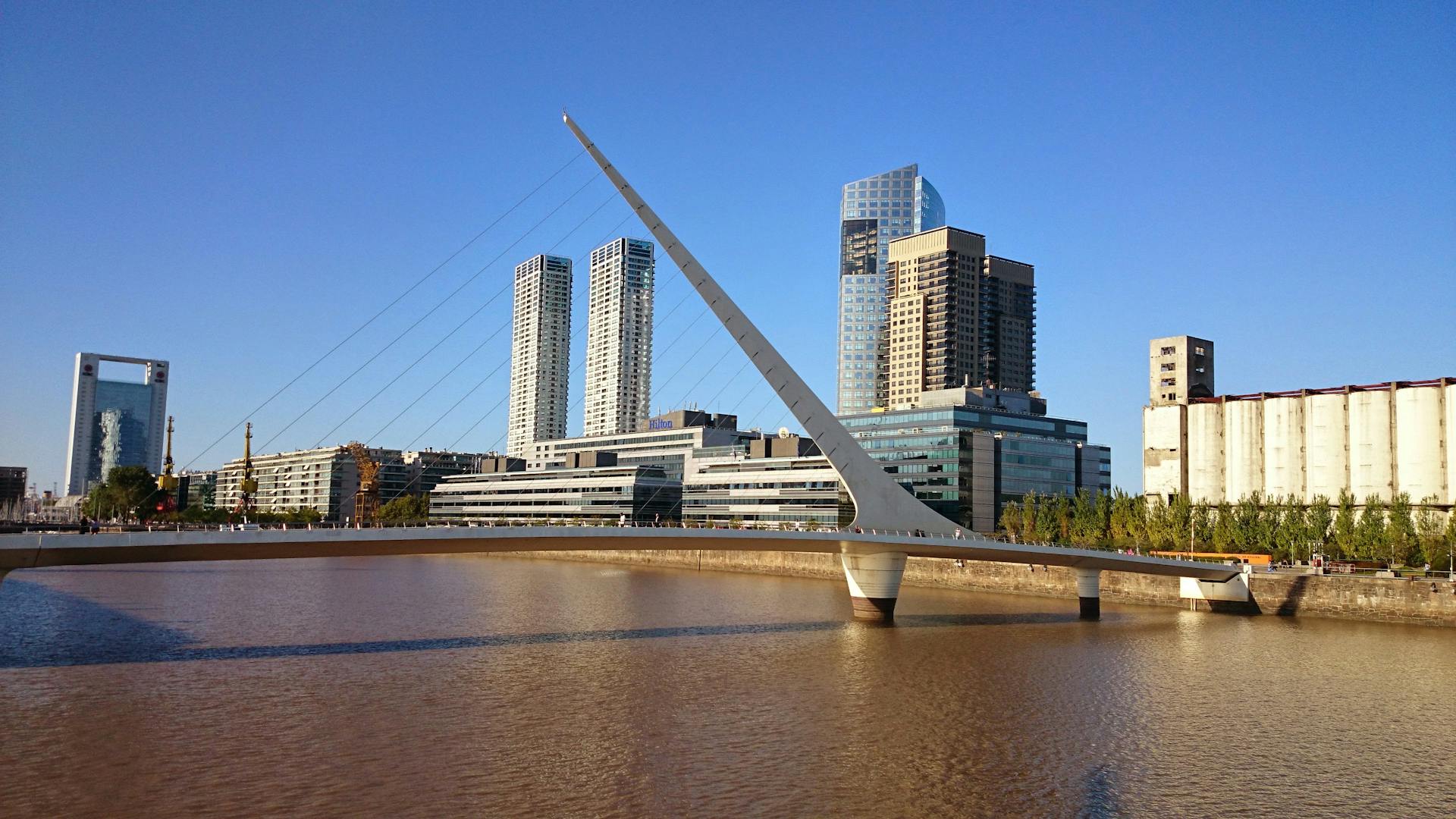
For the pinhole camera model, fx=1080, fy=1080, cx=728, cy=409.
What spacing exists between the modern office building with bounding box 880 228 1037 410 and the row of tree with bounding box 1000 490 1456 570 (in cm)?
9116

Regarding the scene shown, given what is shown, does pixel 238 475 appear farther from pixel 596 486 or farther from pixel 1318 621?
pixel 1318 621

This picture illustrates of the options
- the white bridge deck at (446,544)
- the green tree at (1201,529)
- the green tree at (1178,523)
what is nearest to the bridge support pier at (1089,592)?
the white bridge deck at (446,544)

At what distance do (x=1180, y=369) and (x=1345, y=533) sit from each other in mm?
35043

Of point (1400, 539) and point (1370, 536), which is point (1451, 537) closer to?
point (1400, 539)

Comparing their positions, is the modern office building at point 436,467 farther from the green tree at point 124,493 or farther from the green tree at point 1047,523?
the green tree at point 1047,523

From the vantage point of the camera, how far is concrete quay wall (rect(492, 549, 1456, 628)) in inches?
1737

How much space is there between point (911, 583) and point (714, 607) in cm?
1931

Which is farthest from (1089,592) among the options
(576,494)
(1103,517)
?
(576,494)

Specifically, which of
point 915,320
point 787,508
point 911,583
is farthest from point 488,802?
point 915,320

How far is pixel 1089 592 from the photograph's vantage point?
47875mm

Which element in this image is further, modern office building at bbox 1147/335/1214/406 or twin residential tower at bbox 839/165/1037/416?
twin residential tower at bbox 839/165/1037/416

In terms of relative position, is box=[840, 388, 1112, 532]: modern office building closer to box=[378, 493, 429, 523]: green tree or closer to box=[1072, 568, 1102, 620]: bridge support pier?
box=[1072, 568, 1102, 620]: bridge support pier

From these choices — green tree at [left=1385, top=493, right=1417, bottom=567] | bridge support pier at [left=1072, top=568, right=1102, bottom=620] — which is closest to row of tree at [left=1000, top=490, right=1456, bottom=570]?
green tree at [left=1385, top=493, right=1417, bottom=567]

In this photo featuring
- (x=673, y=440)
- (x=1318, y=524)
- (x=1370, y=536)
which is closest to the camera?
(x=1370, y=536)
